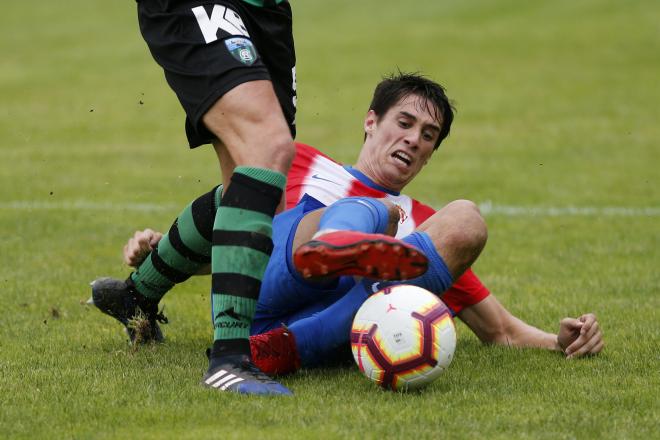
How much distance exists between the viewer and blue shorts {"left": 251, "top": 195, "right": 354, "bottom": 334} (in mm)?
4516

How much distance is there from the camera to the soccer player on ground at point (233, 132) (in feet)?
13.1

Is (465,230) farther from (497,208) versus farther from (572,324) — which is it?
(497,208)

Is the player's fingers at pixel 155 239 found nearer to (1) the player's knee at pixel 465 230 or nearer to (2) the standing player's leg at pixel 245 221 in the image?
(2) the standing player's leg at pixel 245 221

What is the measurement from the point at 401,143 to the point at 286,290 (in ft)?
3.83

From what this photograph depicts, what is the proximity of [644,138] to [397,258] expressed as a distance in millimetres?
11669

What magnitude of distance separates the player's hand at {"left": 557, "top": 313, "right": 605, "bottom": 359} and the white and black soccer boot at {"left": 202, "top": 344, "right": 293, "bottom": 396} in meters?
1.43

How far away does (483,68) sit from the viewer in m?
20.7

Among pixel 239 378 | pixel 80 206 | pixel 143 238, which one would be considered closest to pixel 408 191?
pixel 80 206

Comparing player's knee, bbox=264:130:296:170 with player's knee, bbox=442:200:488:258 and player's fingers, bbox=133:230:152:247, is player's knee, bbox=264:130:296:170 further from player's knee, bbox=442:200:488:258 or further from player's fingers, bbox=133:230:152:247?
player's fingers, bbox=133:230:152:247

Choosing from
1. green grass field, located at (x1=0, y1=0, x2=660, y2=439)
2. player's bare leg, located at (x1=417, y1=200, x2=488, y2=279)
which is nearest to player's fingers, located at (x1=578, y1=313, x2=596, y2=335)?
green grass field, located at (x1=0, y1=0, x2=660, y2=439)

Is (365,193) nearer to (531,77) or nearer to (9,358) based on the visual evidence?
(9,358)

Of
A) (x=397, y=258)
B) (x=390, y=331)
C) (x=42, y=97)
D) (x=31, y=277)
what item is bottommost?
(x=42, y=97)

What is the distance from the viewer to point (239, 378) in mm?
3945

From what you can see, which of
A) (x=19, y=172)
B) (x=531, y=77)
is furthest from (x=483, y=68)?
(x=19, y=172)
